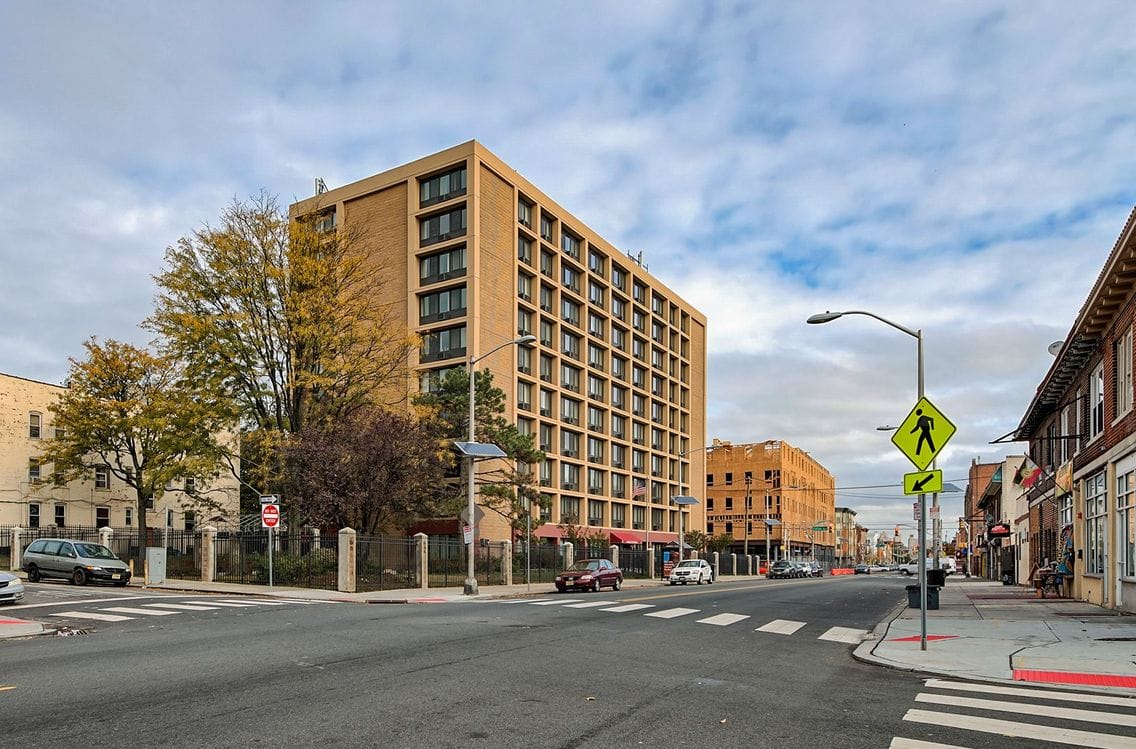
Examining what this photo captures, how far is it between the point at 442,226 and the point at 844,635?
47.5m

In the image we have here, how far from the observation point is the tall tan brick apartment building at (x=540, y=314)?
5947 cm

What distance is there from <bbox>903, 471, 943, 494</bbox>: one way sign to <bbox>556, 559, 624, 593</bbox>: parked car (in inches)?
896

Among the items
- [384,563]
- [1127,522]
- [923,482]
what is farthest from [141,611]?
[1127,522]

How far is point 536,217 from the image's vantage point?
66625 mm

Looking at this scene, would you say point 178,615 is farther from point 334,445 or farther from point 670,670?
point 334,445

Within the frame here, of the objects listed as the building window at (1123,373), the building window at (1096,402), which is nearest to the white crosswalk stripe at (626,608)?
the building window at (1123,373)

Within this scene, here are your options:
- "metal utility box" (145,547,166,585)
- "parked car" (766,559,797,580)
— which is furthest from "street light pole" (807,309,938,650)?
"parked car" (766,559,797,580)

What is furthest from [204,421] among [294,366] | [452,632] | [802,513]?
[802,513]

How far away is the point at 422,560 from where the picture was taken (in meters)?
34.5

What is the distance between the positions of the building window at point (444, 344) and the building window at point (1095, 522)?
38570mm

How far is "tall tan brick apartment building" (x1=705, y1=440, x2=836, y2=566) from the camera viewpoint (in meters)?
118

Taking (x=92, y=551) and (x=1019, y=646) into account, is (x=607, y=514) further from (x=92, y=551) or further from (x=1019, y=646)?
(x=1019, y=646)

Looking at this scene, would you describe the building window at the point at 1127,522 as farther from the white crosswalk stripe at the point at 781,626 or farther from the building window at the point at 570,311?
the building window at the point at 570,311

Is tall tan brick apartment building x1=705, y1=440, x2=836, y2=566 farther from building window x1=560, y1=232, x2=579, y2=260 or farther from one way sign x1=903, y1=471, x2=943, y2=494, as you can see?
one way sign x1=903, y1=471, x2=943, y2=494
